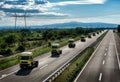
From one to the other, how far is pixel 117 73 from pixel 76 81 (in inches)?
295

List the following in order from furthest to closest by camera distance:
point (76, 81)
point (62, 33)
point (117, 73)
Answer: point (62, 33) < point (117, 73) < point (76, 81)

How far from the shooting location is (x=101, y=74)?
95.7ft

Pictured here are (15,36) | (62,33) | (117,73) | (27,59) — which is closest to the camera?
(117,73)

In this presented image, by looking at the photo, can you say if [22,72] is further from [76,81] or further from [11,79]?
[76,81]

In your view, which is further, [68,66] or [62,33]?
[62,33]

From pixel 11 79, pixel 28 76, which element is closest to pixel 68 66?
pixel 28 76

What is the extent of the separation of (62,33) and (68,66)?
480 ft

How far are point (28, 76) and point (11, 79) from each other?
2.30 meters

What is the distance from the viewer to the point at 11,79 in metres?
26.5

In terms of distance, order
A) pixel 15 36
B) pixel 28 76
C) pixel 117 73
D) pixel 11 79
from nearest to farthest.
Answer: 1. pixel 11 79
2. pixel 28 76
3. pixel 117 73
4. pixel 15 36

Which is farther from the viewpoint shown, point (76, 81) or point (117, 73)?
point (117, 73)

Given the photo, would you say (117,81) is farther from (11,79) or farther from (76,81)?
(11,79)

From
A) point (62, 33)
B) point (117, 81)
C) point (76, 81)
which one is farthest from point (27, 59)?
point (62, 33)

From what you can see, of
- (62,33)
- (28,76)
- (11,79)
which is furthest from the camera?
(62,33)
